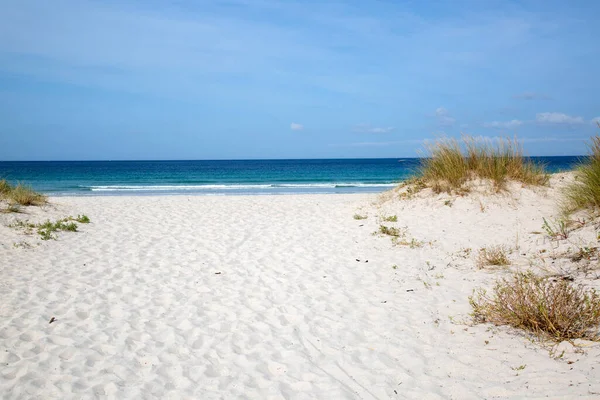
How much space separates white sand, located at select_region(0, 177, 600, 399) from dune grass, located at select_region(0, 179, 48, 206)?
1.63 m

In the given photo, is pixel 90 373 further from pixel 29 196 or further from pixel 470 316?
pixel 29 196

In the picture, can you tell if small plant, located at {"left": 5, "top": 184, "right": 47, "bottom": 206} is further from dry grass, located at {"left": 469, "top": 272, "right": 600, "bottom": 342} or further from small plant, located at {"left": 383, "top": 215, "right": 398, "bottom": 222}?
dry grass, located at {"left": 469, "top": 272, "right": 600, "bottom": 342}

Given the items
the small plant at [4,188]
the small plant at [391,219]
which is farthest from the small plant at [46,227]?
the small plant at [391,219]

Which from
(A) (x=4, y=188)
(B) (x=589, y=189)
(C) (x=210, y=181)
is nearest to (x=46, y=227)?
(A) (x=4, y=188)

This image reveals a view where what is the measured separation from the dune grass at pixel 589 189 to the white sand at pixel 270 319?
84 centimetres

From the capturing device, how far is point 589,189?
736 centimetres

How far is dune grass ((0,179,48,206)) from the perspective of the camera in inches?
423

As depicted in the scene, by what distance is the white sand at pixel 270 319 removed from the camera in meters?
3.30

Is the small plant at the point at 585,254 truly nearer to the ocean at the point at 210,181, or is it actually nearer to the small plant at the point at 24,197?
the ocean at the point at 210,181

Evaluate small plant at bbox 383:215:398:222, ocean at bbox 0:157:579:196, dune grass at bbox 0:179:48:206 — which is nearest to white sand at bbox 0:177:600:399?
small plant at bbox 383:215:398:222

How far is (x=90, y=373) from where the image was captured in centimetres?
349

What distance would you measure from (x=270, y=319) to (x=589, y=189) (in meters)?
6.56

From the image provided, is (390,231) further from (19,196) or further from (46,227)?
(19,196)

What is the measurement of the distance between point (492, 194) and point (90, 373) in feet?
32.4
